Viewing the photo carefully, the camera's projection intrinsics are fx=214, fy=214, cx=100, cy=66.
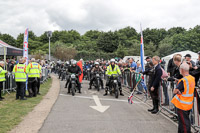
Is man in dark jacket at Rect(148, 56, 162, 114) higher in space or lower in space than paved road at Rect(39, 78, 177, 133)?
higher

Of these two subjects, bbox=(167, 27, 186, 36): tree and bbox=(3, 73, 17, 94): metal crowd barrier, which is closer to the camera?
bbox=(3, 73, 17, 94): metal crowd barrier

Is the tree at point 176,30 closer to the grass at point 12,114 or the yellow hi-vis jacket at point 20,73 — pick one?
the yellow hi-vis jacket at point 20,73

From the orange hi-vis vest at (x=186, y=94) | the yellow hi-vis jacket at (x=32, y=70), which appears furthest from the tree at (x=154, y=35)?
the orange hi-vis vest at (x=186, y=94)

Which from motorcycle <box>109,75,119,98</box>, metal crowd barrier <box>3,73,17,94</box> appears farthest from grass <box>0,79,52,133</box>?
motorcycle <box>109,75,119,98</box>

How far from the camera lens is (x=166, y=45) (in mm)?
60812

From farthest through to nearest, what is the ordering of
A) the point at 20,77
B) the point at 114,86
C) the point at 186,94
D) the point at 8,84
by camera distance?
1. the point at 8,84
2. the point at 114,86
3. the point at 20,77
4. the point at 186,94

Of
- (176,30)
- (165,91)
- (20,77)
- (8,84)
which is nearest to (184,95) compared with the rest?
(165,91)

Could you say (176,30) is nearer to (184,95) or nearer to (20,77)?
(20,77)

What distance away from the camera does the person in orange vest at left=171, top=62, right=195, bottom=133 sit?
4617 millimetres

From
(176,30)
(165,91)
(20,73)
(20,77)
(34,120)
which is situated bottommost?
(34,120)

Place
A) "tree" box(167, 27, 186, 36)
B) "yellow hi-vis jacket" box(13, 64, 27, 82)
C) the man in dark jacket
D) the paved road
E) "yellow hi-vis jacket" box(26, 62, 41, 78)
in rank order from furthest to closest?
1. "tree" box(167, 27, 186, 36)
2. "yellow hi-vis jacket" box(26, 62, 41, 78)
3. "yellow hi-vis jacket" box(13, 64, 27, 82)
4. the man in dark jacket
5. the paved road

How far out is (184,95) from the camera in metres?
4.72

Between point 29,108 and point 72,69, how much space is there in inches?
177

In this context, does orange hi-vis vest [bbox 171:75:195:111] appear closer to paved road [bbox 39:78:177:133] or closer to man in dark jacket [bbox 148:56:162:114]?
paved road [bbox 39:78:177:133]
